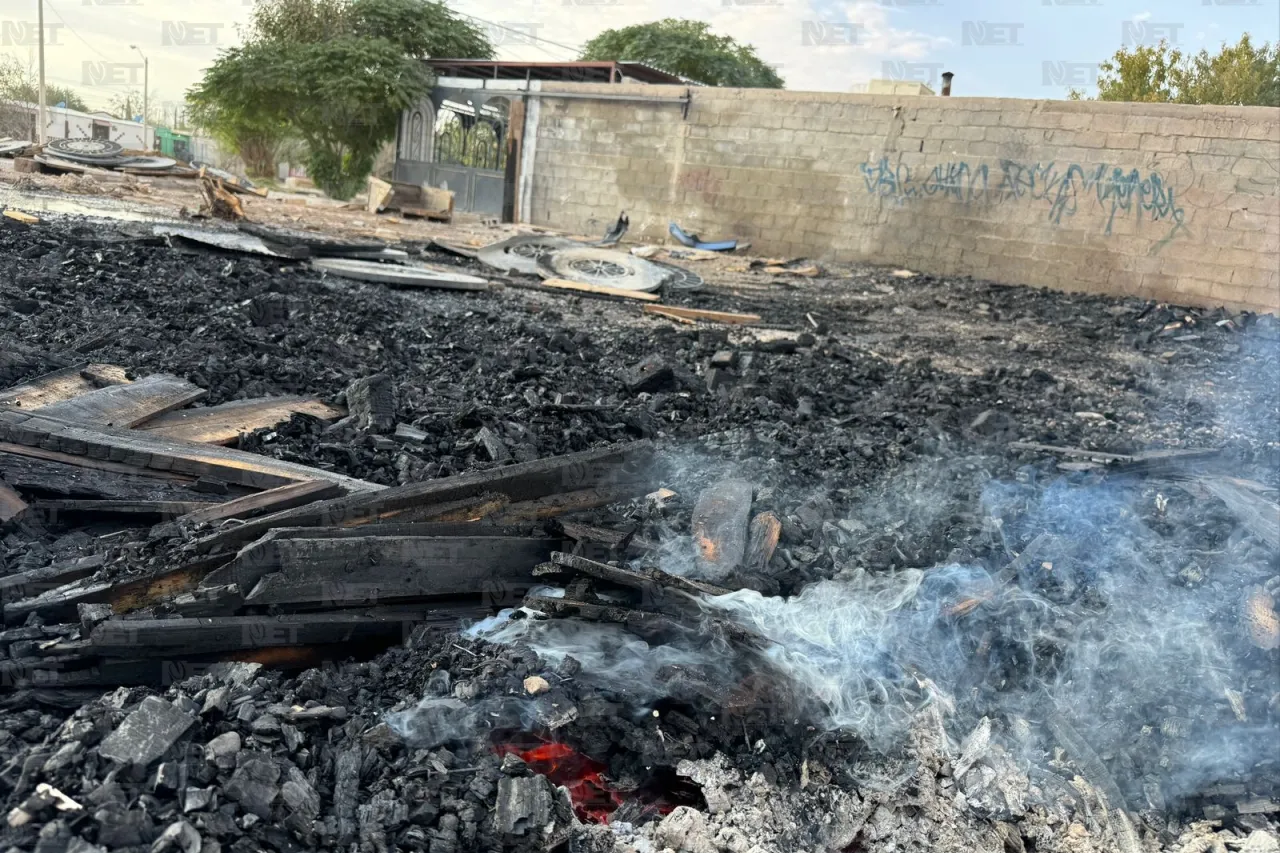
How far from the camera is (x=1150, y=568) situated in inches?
162

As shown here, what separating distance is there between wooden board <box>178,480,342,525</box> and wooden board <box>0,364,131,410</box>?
1726 millimetres

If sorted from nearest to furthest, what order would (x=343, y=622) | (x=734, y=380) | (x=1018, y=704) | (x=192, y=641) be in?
(x=192, y=641) < (x=343, y=622) < (x=1018, y=704) < (x=734, y=380)

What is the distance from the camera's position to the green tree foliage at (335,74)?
26.5m

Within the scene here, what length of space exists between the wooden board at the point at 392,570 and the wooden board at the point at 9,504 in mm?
1163

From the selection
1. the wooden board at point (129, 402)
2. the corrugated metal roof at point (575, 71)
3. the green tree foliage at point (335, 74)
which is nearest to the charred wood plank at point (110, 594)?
the wooden board at point (129, 402)

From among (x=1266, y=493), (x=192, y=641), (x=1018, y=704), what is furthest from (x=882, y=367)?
(x=192, y=641)

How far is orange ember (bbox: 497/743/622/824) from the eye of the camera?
2635mm

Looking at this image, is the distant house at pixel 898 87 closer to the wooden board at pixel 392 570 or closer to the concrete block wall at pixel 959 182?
the concrete block wall at pixel 959 182

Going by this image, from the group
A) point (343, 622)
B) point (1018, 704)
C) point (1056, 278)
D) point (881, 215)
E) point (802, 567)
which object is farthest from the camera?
point (881, 215)

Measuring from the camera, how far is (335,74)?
2686 centimetres

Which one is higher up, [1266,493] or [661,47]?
[661,47]

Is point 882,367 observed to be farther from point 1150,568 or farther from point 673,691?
point 673,691

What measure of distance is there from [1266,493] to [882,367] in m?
3.32

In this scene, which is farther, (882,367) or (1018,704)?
(882,367)
